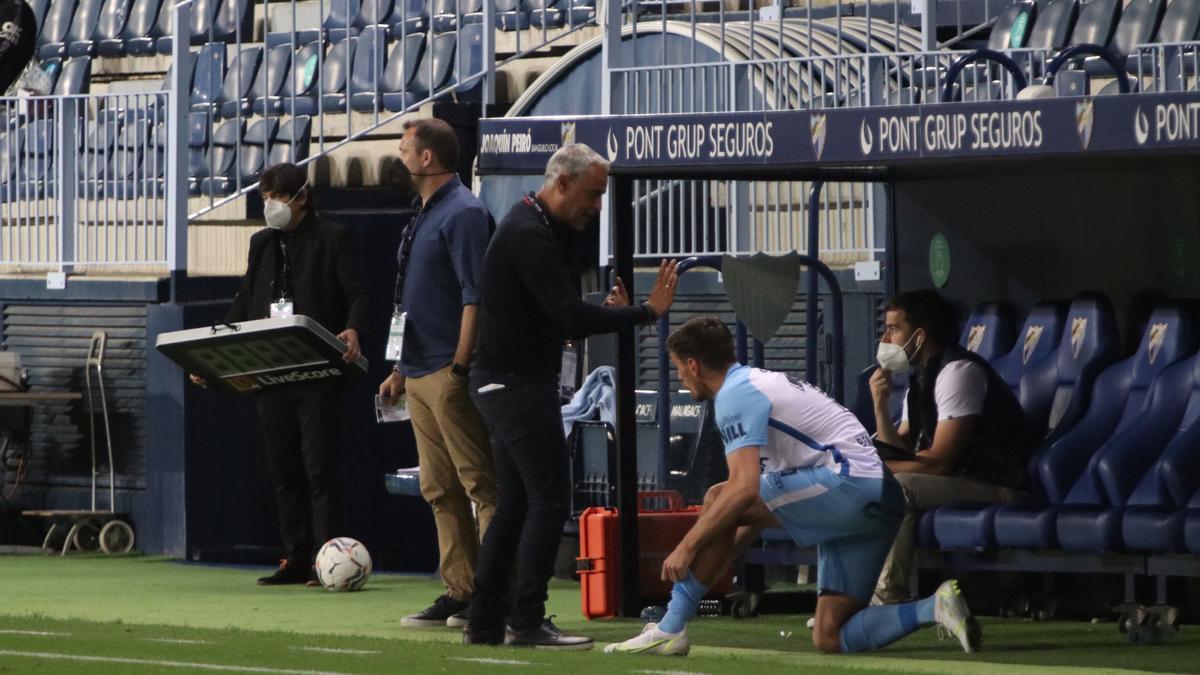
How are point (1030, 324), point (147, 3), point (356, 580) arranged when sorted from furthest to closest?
point (147, 3) → point (356, 580) → point (1030, 324)

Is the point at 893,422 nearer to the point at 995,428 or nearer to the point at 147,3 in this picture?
the point at 995,428

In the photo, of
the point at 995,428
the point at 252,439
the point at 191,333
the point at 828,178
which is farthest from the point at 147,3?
the point at 995,428

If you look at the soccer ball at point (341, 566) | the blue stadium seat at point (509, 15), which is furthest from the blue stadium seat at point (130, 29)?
the soccer ball at point (341, 566)

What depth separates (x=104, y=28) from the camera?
2125cm

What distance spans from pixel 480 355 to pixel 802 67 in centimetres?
571

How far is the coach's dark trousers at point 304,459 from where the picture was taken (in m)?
11.3

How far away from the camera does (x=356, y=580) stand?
11109mm

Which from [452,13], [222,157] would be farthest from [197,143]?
[452,13]

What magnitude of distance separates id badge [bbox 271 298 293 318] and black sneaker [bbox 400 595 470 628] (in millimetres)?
2272

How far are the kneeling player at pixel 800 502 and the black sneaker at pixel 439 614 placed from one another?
1.15 meters

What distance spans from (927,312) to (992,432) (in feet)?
1.79

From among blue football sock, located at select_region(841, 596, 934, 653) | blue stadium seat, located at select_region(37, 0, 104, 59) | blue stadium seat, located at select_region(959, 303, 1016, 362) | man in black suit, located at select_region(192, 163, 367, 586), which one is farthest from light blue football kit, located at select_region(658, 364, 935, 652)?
blue stadium seat, located at select_region(37, 0, 104, 59)

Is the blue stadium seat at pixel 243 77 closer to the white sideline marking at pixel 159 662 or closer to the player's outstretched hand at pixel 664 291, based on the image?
the player's outstretched hand at pixel 664 291

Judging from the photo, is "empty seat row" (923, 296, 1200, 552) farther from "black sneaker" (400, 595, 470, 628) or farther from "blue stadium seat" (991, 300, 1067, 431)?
"black sneaker" (400, 595, 470, 628)
